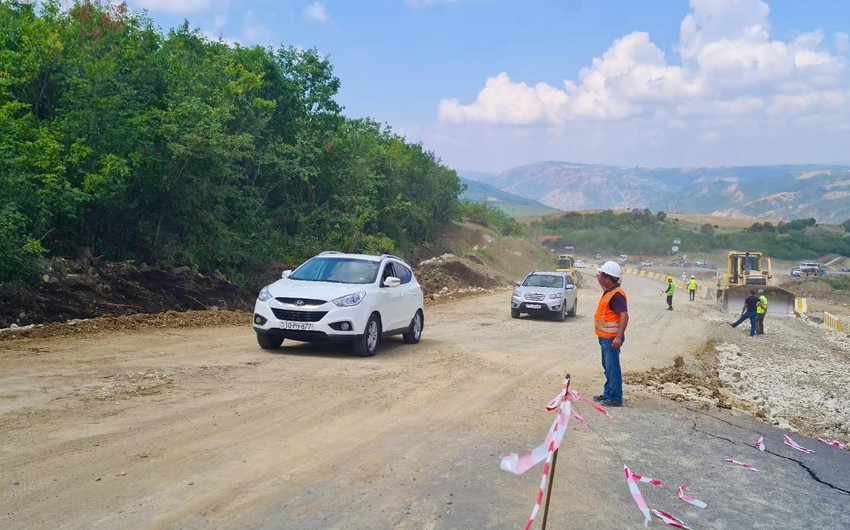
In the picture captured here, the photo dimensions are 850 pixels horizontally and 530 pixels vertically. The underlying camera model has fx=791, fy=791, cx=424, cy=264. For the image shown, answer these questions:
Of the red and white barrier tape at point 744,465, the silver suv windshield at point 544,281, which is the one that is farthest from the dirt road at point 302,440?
the silver suv windshield at point 544,281

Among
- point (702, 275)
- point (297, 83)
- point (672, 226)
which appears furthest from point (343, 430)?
point (672, 226)

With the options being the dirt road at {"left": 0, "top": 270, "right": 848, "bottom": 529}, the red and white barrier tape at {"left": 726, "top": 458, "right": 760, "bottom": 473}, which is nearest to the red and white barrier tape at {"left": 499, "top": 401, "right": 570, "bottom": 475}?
the dirt road at {"left": 0, "top": 270, "right": 848, "bottom": 529}

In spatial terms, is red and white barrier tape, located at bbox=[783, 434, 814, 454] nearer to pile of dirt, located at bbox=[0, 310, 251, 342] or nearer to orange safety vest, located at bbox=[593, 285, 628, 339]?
orange safety vest, located at bbox=[593, 285, 628, 339]

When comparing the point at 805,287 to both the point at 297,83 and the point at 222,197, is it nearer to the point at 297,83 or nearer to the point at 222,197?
the point at 297,83

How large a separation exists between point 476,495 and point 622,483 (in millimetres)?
1459

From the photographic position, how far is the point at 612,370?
1027 cm

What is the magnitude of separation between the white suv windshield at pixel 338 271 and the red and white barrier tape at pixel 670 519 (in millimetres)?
8698

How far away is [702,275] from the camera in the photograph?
3816 inches

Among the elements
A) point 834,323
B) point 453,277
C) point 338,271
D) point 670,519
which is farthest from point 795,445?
point 453,277

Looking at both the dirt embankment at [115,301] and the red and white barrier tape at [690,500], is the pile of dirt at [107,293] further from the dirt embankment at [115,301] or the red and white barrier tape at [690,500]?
the red and white barrier tape at [690,500]

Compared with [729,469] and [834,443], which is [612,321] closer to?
[729,469]

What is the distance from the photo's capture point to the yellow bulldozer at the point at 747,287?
122ft

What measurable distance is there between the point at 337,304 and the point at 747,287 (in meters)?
29.5

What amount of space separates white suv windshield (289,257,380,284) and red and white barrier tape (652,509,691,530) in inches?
342
